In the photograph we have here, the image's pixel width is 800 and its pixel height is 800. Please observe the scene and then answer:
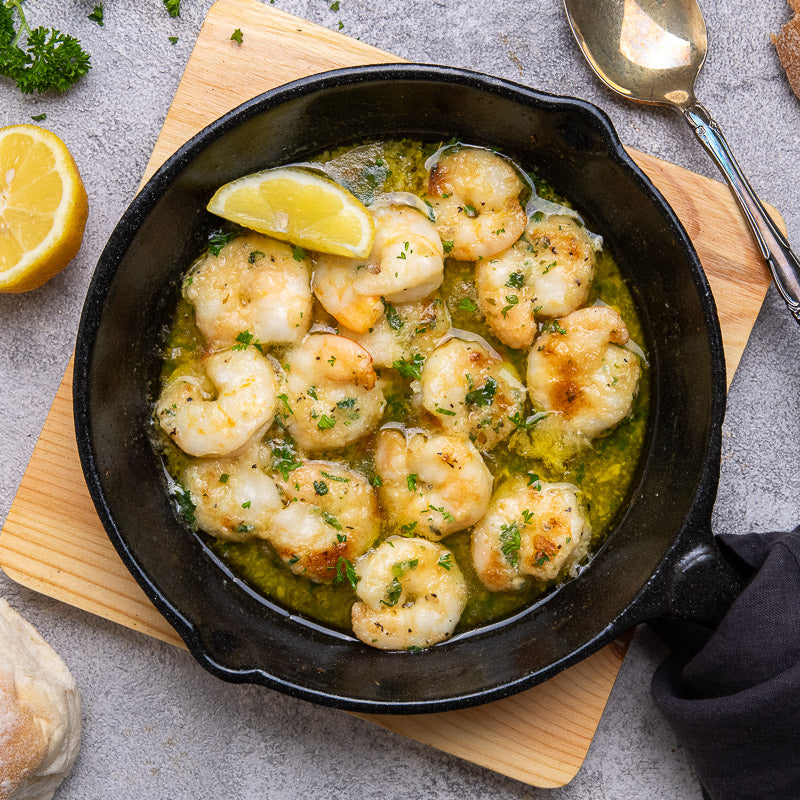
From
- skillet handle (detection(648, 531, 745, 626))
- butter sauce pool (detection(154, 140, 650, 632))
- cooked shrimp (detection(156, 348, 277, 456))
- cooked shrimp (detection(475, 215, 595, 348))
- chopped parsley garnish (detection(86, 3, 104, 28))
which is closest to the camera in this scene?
skillet handle (detection(648, 531, 745, 626))

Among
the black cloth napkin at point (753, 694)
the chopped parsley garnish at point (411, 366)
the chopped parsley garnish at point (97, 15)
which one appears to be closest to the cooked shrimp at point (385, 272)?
the chopped parsley garnish at point (411, 366)

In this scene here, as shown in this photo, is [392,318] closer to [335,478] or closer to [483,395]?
[483,395]

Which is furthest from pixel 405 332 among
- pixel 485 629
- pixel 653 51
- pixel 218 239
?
pixel 653 51

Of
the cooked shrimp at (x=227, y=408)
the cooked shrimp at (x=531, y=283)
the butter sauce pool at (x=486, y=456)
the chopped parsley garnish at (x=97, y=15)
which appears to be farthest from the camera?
the chopped parsley garnish at (x=97, y=15)

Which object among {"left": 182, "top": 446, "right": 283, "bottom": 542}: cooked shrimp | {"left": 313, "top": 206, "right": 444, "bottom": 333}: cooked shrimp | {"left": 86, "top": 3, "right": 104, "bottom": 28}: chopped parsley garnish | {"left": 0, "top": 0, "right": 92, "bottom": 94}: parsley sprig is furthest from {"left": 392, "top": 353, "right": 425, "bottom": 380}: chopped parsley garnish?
{"left": 86, "top": 3, "right": 104, "bottom": 28}: chopped parsley garnish

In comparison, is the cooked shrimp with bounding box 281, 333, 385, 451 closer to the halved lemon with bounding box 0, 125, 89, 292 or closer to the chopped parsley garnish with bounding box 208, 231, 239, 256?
the chopped parsley garnish with bounding box 208, 231, 239, 256

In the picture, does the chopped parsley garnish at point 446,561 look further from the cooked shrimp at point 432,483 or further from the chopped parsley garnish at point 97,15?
the chopped parsley garnish at point 97,15

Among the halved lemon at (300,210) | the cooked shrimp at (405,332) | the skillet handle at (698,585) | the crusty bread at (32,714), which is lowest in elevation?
the crusty bread at (32,714)

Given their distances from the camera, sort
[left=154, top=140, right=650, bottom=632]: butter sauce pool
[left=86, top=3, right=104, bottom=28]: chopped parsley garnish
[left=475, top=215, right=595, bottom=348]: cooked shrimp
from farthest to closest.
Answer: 1. [left=86, top=3, right=104, bottom=28]: chopped parsley garnish
2. [left=154, top=140, right=650, bottom=632]: butter sauce pool
3. [left=475, top=215, right=595, bottom=348]: cooked shrimp
